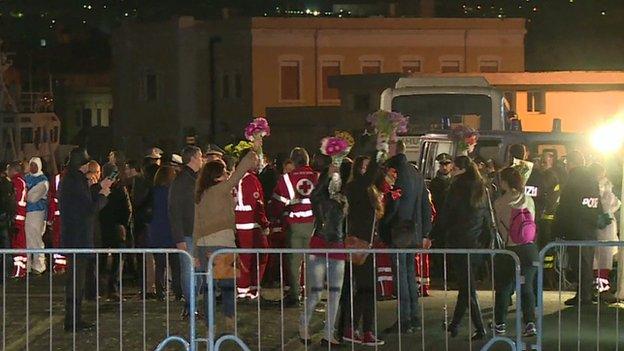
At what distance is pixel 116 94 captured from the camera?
2589 inches

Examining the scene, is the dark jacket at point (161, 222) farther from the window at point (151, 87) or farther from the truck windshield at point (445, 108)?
the window at point (151, 87)

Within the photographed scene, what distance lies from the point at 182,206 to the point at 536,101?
29732mm

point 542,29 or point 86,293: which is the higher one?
point 542,29

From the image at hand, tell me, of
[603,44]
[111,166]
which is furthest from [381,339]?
[603,44]

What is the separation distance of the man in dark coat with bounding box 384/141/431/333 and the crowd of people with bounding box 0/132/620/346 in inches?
0.5

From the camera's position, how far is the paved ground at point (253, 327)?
512 inches

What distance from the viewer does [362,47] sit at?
193ft

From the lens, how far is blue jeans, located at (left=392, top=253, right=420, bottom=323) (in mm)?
13430

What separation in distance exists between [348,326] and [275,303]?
9.33 feet

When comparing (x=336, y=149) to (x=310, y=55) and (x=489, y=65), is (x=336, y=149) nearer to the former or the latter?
(x=310, y=55)

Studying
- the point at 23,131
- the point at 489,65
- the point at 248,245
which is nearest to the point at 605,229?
the point at 248,245

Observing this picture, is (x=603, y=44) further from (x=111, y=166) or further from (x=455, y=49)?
(x=111, y=166)

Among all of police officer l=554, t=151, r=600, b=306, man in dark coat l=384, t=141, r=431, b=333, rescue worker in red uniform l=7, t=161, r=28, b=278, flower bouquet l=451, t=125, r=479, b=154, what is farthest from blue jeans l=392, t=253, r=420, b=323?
rescue worker in red uniform l=7, t=161, r=28, b=278

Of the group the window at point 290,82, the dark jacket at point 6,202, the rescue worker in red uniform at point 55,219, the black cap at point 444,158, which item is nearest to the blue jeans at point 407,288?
the black cap at point 444,158
